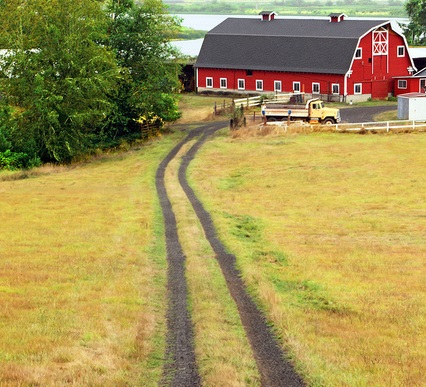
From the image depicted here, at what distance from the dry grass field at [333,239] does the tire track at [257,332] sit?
0.97ft

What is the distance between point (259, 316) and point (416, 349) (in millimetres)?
4094

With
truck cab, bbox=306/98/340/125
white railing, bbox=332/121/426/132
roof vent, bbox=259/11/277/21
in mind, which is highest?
roof vent, bbox=259/11/277/21

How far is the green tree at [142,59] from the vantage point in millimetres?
61250

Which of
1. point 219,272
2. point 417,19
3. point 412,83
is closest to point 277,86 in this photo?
point 412,83

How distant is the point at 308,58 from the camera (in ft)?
261

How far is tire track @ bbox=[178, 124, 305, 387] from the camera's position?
47.4 ft

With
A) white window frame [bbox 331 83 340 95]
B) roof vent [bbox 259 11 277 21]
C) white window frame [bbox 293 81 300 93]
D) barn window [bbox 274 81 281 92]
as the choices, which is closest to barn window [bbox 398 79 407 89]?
white window frame [bbox 331 83 340 95]

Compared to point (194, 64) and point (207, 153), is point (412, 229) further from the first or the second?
point (194, 64)

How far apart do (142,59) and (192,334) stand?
155 ft

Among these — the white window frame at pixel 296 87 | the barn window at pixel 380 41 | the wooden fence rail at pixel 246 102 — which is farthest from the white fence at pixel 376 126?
the barn window at pixel 380 41

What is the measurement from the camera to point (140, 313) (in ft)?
61.7

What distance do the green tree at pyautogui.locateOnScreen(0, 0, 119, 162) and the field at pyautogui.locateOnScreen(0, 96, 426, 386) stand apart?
8.45 meters

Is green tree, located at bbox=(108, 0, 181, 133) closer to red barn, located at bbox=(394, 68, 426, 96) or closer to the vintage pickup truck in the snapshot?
the vintage pickup truck

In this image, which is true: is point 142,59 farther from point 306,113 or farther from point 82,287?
point 82,287
